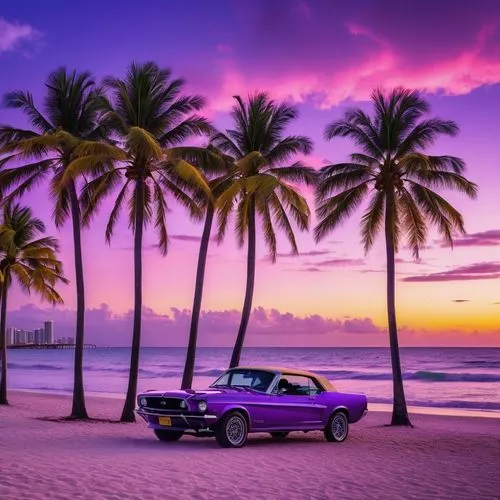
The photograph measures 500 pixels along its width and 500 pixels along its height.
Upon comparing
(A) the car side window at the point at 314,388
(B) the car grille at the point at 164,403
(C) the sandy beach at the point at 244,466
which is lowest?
(C) the sandy beach at the point at 244,466

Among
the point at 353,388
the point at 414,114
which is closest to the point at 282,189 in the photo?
the point at 414,114

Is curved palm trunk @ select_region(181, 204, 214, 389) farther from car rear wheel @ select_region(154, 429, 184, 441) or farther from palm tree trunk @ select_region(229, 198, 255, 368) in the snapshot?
car rear wheel @ select_region(154, 429, 184, 441)

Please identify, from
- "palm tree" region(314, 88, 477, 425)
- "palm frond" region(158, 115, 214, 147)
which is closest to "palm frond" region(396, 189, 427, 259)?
"palm tree" region(314, 88, 477, 425)

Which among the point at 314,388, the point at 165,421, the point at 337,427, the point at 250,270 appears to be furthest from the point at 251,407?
the point at 250,270

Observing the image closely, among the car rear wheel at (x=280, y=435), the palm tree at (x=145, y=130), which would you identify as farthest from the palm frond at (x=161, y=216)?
the car rear wheel at (x=280, y=435)

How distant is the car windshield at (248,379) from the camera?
16.7 m

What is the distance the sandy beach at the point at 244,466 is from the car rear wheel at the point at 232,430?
349 mm

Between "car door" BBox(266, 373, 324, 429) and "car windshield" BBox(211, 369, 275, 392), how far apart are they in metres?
0.28

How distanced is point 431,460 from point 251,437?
16.5 feet

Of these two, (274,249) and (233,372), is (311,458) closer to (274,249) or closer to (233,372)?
(233,372)

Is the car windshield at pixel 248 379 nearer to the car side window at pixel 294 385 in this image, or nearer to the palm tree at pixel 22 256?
the car side window at pixel 294 385

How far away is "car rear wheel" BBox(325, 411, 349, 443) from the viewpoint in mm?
17766

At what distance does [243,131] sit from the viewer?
86.0ft

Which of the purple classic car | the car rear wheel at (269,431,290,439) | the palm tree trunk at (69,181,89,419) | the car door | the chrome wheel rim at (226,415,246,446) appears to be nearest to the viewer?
the purple classic car
